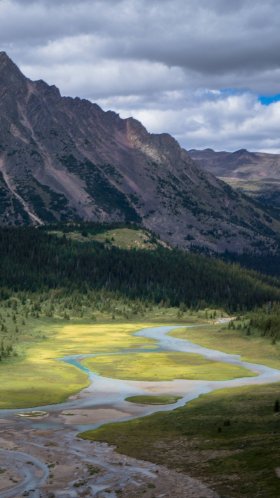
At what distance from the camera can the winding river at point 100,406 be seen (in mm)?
60703

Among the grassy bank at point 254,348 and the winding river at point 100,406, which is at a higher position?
the winding river at point 100,406

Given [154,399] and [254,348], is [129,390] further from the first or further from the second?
[254,348]

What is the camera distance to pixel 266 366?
14888 cm

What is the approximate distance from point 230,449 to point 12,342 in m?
125

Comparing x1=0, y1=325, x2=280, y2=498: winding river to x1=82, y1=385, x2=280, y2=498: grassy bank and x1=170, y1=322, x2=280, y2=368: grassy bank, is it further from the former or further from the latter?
x1=170, y1=322, x2=280, y2=368: grassy bank

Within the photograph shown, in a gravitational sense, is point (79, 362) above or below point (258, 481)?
below

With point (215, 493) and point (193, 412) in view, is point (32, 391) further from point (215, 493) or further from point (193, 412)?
point (215, 493)

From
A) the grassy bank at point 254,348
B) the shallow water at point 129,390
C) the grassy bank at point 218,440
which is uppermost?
the grassy bank at point 218,440

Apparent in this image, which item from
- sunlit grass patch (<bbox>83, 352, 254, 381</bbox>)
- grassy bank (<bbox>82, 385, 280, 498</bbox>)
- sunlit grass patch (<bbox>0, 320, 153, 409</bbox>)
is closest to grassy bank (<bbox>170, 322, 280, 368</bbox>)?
sunlit grass patch (<bbox>83, 352, 254, 381</bbox>)

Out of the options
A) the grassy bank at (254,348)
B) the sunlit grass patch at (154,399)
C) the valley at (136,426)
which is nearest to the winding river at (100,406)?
the valley at (136,426)

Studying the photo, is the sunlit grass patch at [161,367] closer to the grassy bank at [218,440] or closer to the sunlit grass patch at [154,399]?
the sunlit grass patch at [154,399]

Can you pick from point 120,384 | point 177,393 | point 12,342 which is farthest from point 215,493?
point 12,342

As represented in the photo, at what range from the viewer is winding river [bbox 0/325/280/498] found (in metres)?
60.7

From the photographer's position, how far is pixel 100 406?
316 ft
